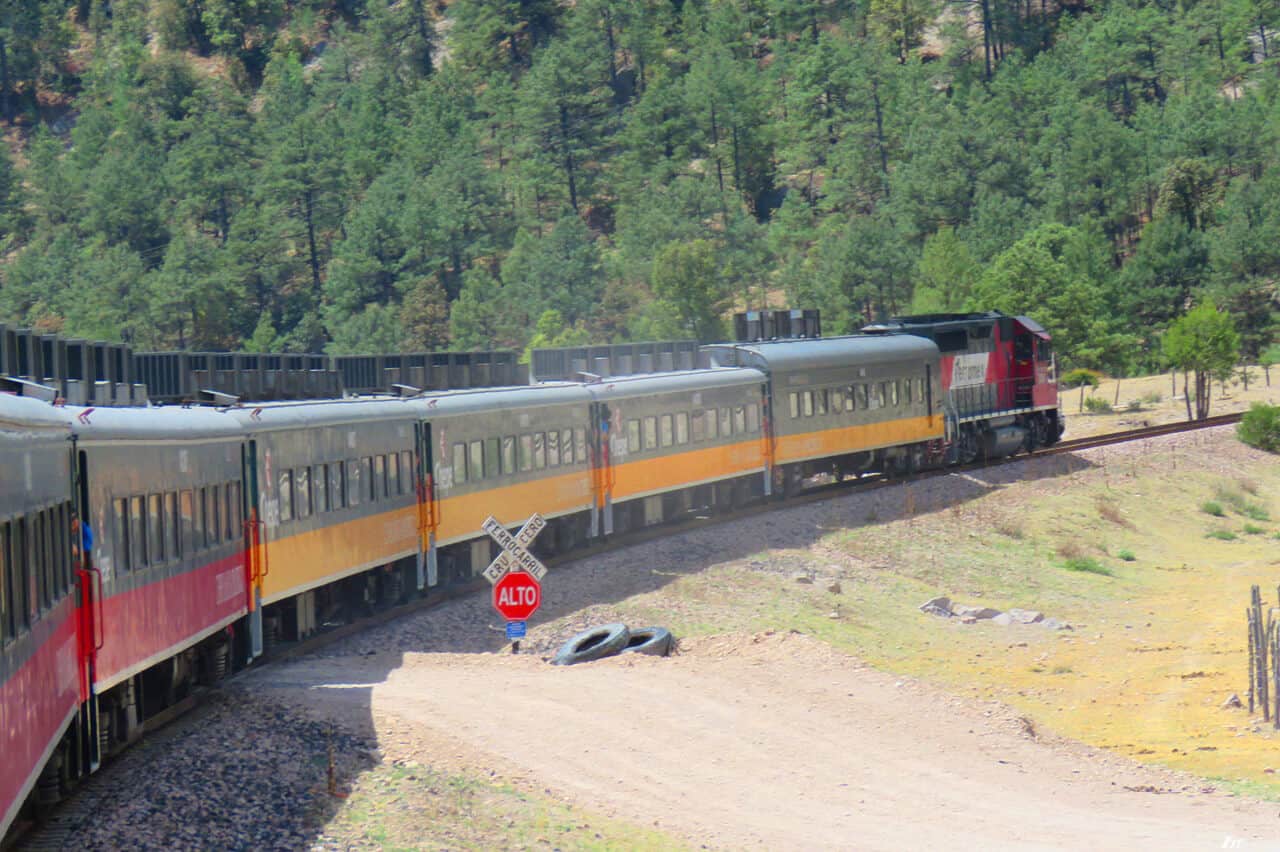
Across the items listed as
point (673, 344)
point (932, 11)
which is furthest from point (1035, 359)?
point (932, 11)

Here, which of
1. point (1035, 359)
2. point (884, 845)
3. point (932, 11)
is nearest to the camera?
point (884, 845)

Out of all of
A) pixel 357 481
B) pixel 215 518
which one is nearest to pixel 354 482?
pixel 357 481

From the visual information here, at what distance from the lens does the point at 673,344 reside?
41.8m

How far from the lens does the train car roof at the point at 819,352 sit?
3900cm

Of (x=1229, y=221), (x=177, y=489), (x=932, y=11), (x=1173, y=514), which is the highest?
(x=932, y=11)

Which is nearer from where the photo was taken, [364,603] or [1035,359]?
[364,603]

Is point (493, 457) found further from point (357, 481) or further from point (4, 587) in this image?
point (4, 587)

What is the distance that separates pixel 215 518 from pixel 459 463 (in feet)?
30.0

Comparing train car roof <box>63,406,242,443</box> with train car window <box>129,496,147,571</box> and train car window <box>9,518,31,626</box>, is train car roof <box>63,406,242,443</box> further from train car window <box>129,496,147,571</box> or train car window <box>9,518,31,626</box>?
train car window <box>9,518,31,626</box>

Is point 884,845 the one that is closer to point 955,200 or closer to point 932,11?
point 955,200

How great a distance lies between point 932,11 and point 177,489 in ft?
489

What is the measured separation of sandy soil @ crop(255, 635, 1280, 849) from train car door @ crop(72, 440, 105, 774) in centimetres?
293

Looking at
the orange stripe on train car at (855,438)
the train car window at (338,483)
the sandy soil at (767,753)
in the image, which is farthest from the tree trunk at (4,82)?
the sandy soil at (767,753)

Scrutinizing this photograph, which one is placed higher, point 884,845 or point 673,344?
point 673,344
